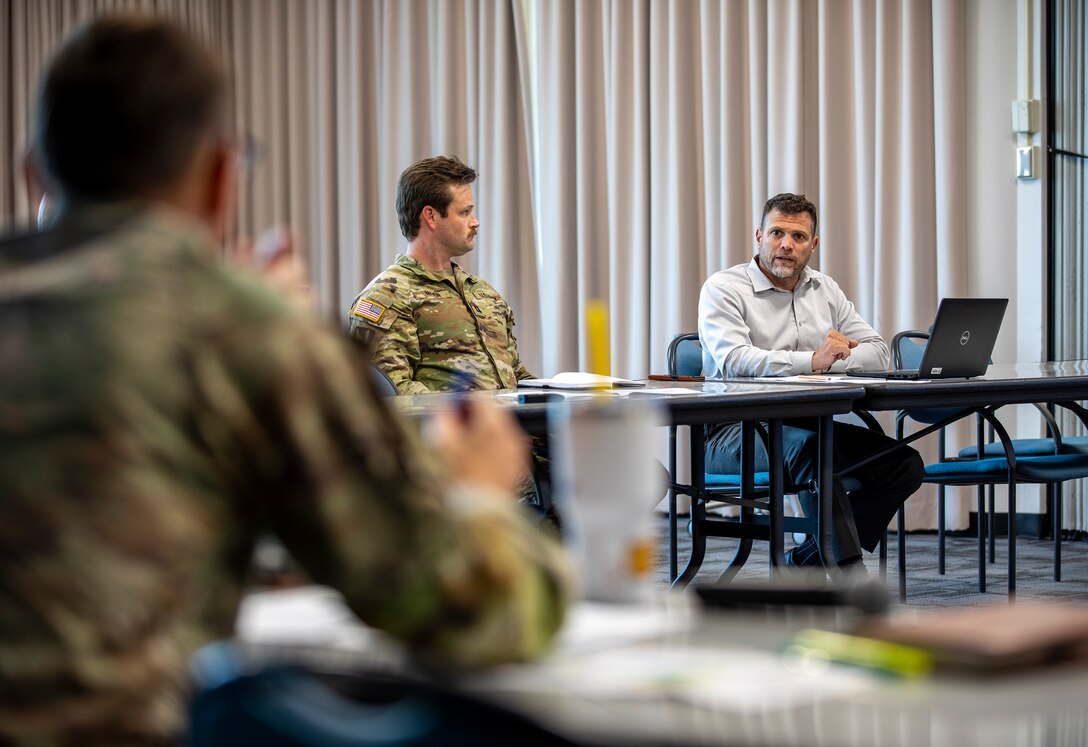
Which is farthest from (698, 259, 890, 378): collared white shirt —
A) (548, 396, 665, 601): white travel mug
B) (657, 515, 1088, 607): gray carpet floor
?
(548, 396, 665, 601): white travel mug

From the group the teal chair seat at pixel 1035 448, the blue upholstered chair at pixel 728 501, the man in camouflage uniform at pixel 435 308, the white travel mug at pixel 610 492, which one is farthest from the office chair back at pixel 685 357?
the white travel mug at pixel 610 492

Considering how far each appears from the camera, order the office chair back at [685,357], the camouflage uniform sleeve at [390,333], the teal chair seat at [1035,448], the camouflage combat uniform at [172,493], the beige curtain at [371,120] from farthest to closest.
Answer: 1. the beige curtain at [371,120]
2. the office chair back at [685,357]
3. the teal chair seat at [1035,448]
4. the camouflage uniform sleeve at [390,333]
5. the camouflage combat uniform at [172,493]

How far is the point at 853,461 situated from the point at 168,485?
3.19 m

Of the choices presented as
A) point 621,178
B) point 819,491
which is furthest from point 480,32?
point 819,491

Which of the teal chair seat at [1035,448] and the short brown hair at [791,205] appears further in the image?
the short brown hair at [791,205]

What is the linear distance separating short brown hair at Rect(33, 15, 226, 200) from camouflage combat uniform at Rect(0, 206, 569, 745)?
0.07 meters

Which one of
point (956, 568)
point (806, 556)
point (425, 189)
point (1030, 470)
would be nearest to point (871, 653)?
point (806, 556)

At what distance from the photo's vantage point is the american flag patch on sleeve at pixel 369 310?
3736 mm

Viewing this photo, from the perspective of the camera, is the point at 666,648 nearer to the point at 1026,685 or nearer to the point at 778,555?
the point at 1026,685

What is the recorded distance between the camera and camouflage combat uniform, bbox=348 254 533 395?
3.74 meters

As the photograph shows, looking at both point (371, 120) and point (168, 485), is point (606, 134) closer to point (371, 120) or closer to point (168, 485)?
point (371, 120)

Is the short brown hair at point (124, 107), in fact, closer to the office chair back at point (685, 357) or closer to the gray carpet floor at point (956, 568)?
the gray carpet floor at point (956, 568)

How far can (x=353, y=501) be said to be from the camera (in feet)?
2.68

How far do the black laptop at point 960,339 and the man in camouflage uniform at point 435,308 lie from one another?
4.01 feet
